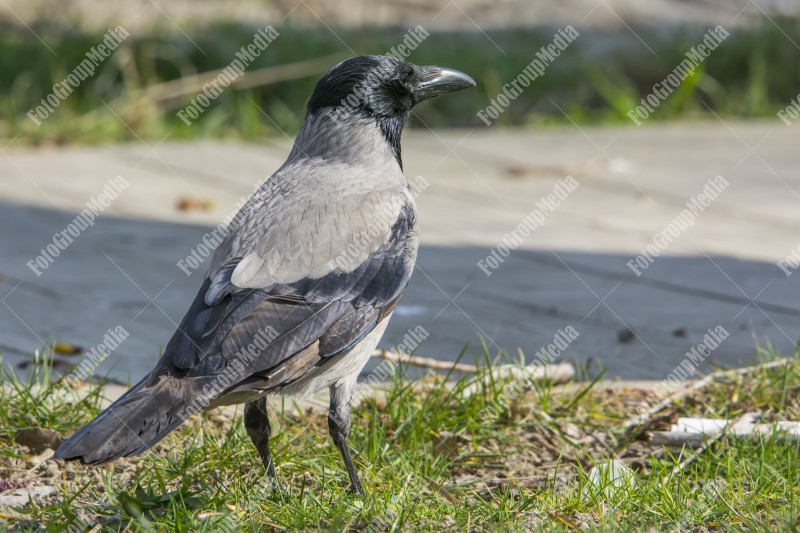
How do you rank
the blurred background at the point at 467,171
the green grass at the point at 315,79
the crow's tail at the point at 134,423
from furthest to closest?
the green grass at the point at 315,79
the blurred background at the point at 467,171
the crow's tail at the point at 134,423

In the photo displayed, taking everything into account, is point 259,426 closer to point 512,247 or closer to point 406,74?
point 406,74

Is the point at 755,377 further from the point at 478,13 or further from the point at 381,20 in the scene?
the point at 478,13

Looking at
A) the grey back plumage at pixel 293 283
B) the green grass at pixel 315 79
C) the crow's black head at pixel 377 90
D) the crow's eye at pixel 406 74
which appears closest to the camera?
the grey back plumage at pixel 293 283

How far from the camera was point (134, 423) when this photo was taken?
3.29 m

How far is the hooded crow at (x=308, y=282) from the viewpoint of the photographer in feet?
11.3

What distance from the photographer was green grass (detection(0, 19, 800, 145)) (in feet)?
33.9

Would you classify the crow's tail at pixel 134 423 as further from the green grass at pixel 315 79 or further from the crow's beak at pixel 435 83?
the green grass at pixel 315 79

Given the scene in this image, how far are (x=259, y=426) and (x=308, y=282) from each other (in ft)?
1.79

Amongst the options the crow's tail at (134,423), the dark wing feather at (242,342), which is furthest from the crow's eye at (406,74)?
the crow's tail at (134,423)

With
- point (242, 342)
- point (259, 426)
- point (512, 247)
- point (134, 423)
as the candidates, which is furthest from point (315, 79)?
point (134, 423)

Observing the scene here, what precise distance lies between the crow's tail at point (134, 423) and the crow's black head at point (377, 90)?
1323 millimetres

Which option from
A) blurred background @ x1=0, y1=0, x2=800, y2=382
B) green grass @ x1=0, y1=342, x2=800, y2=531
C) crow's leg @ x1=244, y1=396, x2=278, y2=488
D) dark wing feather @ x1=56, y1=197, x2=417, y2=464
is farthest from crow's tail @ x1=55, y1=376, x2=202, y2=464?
blurred background @ x1=0, y1=0, x2=800, y2=382

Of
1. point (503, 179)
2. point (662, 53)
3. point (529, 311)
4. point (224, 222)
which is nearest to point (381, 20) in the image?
point (662, 53)

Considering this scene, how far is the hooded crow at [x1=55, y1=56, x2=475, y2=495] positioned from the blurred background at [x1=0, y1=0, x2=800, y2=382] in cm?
82
